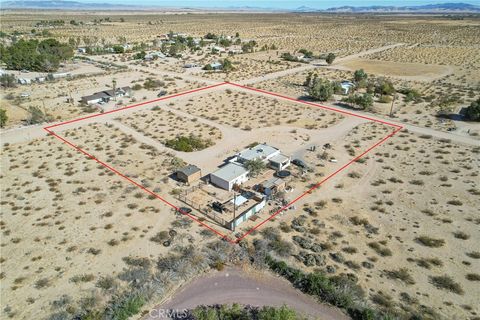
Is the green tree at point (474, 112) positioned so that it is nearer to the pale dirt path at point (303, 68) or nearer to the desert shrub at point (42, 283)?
the pale dirt path at point (303, 68)

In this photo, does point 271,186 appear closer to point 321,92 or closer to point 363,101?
point 363,101

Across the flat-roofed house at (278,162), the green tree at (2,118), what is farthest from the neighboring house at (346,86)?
the green tree at (2,118)

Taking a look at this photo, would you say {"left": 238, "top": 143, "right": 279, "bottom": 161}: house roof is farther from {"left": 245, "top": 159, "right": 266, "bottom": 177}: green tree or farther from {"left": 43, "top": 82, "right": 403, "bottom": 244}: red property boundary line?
{"left": 43, "top": 82, "right": 403, "bottom": 244}: red property boundary line

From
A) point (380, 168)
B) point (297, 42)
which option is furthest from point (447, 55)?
point (380, 168)

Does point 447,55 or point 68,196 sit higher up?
point 447,55

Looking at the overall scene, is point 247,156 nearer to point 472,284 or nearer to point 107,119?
point 472,284

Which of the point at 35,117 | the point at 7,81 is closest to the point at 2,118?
the point at 35,117
